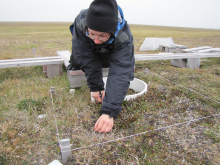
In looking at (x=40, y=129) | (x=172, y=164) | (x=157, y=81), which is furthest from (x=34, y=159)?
(x=157, y=81)

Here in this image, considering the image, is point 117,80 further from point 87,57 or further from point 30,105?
point 30,105

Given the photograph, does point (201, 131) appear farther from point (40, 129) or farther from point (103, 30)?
point (40, 129)

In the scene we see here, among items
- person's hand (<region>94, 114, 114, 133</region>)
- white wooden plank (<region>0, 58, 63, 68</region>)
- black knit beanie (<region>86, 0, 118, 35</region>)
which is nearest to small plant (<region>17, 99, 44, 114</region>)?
person's hand (<region>94, 114, 114, 133</region>)

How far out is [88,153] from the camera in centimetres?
187

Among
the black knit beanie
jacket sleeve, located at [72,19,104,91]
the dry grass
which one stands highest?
the black knit beanie

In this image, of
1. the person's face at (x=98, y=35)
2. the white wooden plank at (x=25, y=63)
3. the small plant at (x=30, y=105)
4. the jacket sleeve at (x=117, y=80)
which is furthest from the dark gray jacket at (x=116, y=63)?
the white wooden plank at (x=25, y=63)

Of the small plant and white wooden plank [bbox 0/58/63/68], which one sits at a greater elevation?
white wooden plank [bbox 0/58/63/68]

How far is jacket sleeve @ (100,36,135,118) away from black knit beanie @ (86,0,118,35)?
0.52 meters

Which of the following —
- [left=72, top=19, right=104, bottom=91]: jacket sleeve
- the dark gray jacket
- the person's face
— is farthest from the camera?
[left=72, top=19, right=104, bottom=91]: jacket sleeve

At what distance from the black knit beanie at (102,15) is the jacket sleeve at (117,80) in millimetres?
518

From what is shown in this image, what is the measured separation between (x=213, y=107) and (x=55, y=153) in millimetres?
2668

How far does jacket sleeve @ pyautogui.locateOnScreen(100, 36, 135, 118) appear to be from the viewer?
2127 millimetres

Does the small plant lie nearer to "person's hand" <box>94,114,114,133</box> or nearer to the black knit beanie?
"person's hand" <box>94,114,114,133</box>

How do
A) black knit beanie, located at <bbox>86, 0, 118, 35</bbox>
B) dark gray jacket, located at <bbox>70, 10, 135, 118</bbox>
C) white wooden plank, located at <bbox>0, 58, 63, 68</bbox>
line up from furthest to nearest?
white wooden plank, located at <bbox>0, 58, 63, 68</bbox>, dark gray jacket, located at <bbox>70, 10, 135, 118</bbox>, black knit beanie, located at <bbox>86, 0, 118, 35</bbox>
